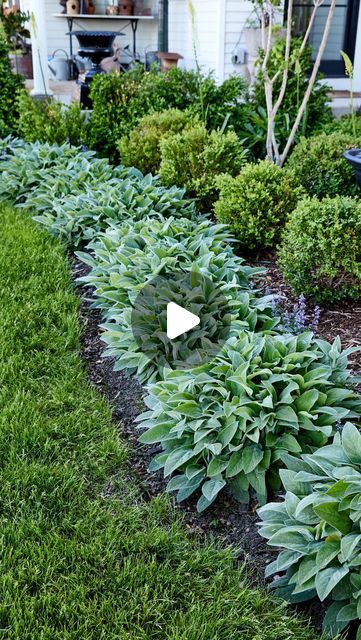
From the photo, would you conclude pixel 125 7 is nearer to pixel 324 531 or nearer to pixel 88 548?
pixel 88 548

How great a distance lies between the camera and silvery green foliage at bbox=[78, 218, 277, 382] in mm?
3146

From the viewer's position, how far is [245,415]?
8.00 ft

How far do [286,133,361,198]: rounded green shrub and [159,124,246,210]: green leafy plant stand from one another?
0.48m

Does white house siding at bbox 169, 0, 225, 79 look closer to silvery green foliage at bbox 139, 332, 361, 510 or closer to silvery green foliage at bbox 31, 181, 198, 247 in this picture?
silvery green foliage at bbox 31, 181, 198, 247

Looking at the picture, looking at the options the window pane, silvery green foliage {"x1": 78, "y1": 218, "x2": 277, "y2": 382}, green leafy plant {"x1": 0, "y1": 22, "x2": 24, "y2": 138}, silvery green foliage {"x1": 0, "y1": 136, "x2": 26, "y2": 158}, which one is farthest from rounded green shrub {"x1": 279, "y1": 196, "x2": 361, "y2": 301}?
the window pane

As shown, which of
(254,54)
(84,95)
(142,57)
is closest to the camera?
(254,54)

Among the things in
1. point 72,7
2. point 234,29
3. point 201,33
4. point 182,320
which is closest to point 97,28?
point 72,7

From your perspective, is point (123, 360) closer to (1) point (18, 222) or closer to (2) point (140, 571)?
(2) point (140, 571)

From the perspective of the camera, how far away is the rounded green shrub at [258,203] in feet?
13.9

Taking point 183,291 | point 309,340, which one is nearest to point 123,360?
point 183,291

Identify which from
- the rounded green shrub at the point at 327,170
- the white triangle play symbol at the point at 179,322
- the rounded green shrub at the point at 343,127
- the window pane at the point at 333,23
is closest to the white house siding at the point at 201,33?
the window pane at the point at 333,23

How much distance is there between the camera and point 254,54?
6.92 meters

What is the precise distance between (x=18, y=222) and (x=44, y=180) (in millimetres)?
716

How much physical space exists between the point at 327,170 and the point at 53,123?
9.44ft
